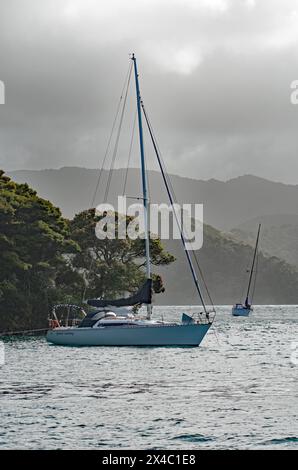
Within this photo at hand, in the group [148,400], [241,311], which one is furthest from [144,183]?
[241,311]

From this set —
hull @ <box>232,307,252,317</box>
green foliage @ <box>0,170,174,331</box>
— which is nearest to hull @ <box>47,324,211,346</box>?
green foliage @ <box>0,170,174,331</box>

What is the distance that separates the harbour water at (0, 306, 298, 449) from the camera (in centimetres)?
2809

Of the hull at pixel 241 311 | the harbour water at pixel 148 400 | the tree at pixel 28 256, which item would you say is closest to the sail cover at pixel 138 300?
the harbour water at pixel 148 400

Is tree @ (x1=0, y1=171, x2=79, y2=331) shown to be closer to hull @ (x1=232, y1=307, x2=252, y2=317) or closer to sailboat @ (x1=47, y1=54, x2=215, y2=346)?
sailboat @ (x1=47, y1=54, x2=215, y2=346)

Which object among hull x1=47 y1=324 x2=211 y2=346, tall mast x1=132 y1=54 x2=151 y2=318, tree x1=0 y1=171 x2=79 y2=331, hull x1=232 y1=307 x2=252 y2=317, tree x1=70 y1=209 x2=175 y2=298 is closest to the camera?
hull x1=47 y1=324 x2=211 y2=346

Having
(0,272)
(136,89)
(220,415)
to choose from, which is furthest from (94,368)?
(0,272)

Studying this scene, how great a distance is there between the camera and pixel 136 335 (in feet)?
207

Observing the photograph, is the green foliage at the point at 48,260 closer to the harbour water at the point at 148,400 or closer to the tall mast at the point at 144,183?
the tall mast at the point at 144,183

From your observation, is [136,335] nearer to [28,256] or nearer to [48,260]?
[28,256]

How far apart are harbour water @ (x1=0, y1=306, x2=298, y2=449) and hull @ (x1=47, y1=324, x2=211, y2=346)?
1185mm

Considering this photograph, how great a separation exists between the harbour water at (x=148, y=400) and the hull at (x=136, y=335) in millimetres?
1185

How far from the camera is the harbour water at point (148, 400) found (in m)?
28.1

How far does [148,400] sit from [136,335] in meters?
26.2

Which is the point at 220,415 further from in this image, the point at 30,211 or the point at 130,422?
the point at 30,211
